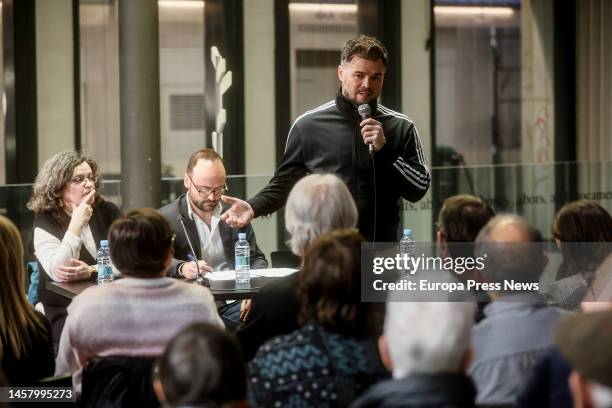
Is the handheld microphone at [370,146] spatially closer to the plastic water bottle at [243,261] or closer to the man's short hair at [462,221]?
the plastic water bottle at [243,261]

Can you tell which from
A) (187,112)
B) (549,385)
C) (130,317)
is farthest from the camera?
(187,112)

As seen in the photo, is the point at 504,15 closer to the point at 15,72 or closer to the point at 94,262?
the point at 15,72

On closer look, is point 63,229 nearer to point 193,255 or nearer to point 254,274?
point 193,255

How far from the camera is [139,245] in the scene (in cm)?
360

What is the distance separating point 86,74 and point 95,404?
5.98 meters

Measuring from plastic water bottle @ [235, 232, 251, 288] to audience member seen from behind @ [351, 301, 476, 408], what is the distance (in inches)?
77.0

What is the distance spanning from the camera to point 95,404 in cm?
337

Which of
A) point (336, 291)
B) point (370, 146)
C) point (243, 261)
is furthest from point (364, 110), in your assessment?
point (336, 291)

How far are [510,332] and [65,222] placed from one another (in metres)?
2.62

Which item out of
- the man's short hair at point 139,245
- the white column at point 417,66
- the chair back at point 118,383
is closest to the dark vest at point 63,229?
the man's short hair at point 139,245

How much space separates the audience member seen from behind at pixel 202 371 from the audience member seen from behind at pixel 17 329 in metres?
1.15

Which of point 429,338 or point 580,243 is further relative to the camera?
point 580,243

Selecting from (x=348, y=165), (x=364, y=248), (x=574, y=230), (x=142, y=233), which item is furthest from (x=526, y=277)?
(x=348, y=165)

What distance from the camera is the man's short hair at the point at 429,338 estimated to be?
254 cm
